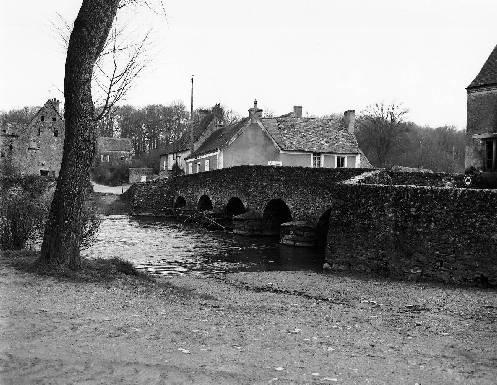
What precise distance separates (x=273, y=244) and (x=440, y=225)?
481 inches

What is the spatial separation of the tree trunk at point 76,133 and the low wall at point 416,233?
793 centimetres

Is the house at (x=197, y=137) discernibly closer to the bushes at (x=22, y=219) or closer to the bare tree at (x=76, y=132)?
the bushes at (x=22, y=219)

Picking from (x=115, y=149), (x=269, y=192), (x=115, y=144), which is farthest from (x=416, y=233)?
(x=115, y=144)

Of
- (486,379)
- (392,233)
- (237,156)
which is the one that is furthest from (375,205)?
(237,156)

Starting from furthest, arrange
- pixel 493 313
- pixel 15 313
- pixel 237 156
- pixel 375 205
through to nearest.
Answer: pixel 237 156 < pixel 375 205 < pixel 493 313 < pixel 15 313

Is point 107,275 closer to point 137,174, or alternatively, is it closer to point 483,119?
point 483,119

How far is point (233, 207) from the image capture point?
36.1 meters

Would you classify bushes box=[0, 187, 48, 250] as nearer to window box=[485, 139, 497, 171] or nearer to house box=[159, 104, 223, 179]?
window box=[485, 139, 497, 171]

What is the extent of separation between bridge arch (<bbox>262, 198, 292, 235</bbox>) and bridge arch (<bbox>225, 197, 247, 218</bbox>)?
3262 mm

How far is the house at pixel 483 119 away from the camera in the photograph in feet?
Result: 95.3

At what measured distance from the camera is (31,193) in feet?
54.0

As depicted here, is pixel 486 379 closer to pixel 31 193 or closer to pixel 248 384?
pixel 248 384

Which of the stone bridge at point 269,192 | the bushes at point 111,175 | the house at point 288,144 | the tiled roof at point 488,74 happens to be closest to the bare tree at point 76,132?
the stone bridge at point 269,192

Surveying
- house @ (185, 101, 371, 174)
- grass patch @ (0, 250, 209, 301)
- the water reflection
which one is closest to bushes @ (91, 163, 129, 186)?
house @ (185, 101, 371, 174)
